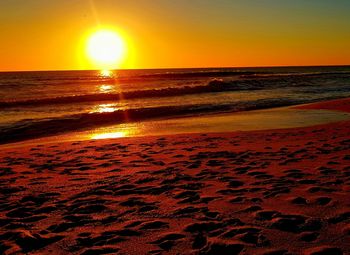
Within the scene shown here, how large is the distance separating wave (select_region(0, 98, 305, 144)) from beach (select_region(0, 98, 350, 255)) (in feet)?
17.1

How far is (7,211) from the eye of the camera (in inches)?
203

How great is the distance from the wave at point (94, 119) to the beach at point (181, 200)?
5208 mm

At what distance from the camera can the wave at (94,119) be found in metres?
14.2

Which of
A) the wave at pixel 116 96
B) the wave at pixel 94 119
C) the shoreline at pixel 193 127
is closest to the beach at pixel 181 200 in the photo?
the shoreline at pixel 193 127

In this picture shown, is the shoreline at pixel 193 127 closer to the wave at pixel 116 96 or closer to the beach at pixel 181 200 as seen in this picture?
the beach at pixel 181 200

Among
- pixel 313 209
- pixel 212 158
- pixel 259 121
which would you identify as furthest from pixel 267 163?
pixel 259 121

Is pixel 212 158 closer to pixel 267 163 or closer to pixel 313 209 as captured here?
pixel 267 163

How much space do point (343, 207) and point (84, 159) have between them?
18.5 ft

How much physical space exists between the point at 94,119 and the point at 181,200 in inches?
511

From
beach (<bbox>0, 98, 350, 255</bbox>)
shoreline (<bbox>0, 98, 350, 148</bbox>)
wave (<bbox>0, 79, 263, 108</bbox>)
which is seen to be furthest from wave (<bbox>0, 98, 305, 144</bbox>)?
wave (<bbox>0, 79, 263, 108</bbox>)

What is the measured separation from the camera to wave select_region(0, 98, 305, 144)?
14211 millimetres

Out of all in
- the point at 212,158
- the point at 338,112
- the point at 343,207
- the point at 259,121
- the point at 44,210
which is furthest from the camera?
the point at 338,112

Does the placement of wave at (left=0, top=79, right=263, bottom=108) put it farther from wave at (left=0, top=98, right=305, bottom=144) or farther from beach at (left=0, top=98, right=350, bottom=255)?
beach at (left=0, top=98, right=350, bottom=255)

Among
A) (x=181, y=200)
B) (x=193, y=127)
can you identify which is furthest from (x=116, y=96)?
(x=181, y=200)
